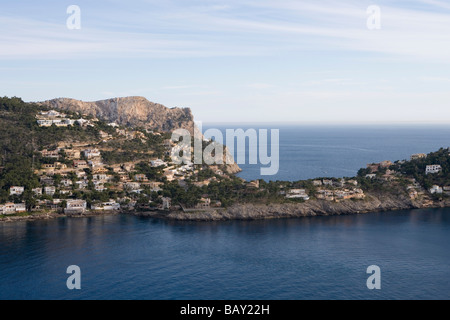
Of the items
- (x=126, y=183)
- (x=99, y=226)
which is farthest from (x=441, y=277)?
(x=126, y=183)

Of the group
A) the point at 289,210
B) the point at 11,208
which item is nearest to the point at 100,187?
the point at 11,208

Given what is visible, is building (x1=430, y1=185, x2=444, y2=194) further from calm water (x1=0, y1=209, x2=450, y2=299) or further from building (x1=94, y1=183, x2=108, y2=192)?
building (x1=94, y1=183, x2=108, y2=192)

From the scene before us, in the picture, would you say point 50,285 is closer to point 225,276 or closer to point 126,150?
point 225,276

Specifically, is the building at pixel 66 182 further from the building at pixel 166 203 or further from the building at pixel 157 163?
the building at pixel 166 203


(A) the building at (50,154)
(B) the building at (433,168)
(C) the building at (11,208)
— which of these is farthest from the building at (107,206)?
(B) the building at (433,168)

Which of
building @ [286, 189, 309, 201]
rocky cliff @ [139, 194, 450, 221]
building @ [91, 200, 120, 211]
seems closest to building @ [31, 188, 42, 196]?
building @ [91, 200, 120, 211]

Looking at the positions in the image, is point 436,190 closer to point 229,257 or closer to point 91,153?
point 229,257
